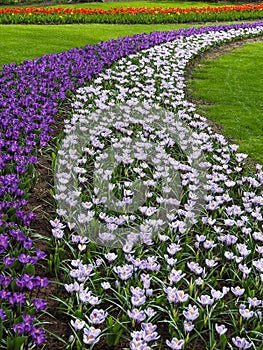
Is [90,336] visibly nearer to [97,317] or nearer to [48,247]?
[97,317]

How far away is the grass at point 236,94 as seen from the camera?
7.34 m

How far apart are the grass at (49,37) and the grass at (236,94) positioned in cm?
366

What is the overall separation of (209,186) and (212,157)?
114cm

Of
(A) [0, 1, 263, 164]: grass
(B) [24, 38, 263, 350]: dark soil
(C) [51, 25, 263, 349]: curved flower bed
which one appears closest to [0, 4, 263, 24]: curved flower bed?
(A) [0, 1, 263, 164]: grass

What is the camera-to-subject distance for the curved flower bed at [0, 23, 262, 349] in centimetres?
288

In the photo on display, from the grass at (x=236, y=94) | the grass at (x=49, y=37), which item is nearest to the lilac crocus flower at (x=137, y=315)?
the grass at (x=236, y=94)

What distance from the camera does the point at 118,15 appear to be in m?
18.1

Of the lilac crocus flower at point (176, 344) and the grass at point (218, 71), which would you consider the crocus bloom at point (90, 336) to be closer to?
the lilac crocus flower at point (176, 344)

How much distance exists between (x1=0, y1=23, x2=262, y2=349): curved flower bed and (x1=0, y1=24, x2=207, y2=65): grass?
4.70 ft

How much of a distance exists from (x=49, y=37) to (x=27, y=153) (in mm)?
9005

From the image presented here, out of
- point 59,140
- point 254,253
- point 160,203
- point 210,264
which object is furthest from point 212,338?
point 59,140

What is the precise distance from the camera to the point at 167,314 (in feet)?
11.0

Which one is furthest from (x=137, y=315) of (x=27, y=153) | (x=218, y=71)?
(x=218, y=71)

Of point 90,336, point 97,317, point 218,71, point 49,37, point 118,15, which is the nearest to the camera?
point 90,336
